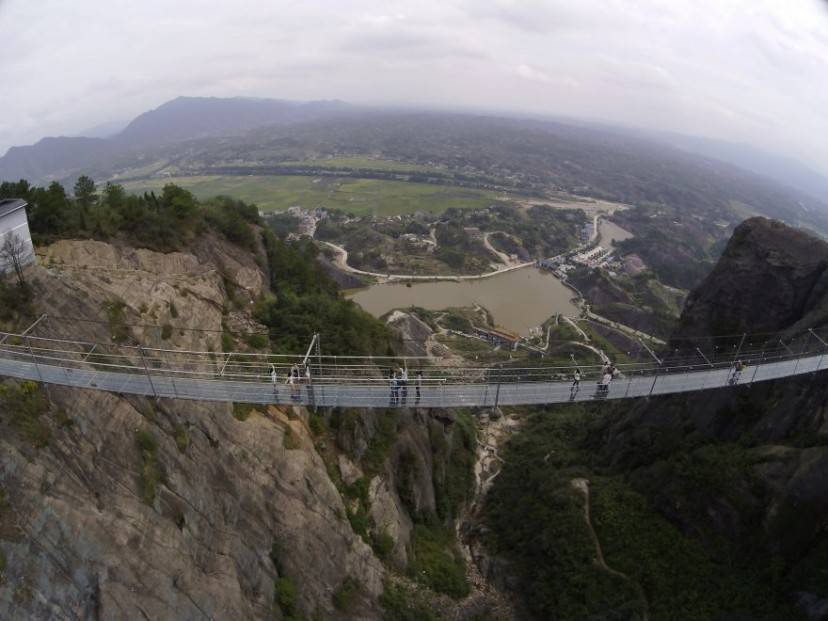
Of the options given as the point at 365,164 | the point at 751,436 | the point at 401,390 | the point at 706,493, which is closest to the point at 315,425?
the point at 401,390

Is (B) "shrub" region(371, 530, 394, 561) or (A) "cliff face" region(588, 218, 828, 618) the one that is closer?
(A) "cliff face" region(588, 218, 828, 618)

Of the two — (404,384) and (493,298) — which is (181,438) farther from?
(493,298)

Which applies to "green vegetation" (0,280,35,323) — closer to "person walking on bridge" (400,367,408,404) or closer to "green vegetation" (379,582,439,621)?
"person walking on bridge" (400,367,408,404)

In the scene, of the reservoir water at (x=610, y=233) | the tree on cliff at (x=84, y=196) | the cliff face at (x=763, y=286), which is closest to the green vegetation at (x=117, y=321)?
the tree on cliff at (x=84, y=196)

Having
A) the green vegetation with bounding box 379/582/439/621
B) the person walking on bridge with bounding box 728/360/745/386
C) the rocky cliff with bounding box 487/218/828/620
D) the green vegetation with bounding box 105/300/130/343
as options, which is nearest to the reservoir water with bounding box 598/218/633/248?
the rocky cliff with bounding box 487/218/828/620

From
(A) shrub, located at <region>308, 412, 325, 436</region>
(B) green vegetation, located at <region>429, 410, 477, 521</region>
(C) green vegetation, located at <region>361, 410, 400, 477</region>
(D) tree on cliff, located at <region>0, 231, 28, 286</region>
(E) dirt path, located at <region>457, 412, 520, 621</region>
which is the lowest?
(E) dirt path, located at <region>457, 412, 520, 621</region>

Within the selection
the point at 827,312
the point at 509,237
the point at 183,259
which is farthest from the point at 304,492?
the point at 509,237

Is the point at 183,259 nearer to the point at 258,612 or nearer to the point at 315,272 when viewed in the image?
the point at 315,272
